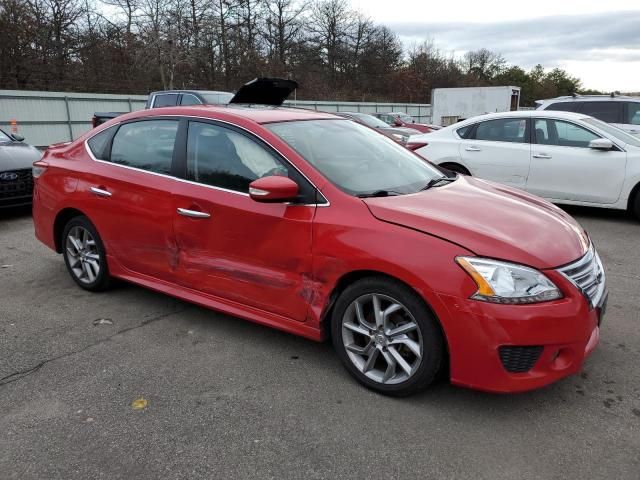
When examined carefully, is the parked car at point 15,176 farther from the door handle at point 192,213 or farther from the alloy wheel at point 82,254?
the door handle at point 192,213

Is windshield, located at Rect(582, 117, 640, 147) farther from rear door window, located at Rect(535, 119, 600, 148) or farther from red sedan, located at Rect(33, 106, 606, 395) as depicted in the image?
red sedan, located at Rect(33, 106, 606, 395)

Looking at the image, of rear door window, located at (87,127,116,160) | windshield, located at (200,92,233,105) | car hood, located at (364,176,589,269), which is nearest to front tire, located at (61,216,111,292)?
rear door window, located at (87,127,116,160)

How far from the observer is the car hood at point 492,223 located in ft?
8.83

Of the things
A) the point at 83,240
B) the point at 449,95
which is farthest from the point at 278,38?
the point at 83,240

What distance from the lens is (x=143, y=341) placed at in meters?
3.74

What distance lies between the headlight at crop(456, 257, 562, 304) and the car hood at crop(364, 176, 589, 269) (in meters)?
0.05

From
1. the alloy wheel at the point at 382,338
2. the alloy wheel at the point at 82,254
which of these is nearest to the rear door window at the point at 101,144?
the alloy wheel at the point at 82,254

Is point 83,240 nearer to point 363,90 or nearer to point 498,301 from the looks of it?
point 498,301

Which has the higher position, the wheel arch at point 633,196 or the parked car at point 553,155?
the parked car at point 553,155

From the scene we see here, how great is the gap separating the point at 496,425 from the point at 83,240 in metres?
3.64

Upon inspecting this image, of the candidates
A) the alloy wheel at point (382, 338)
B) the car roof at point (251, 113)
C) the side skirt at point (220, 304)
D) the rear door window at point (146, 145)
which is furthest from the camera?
the rear door window at point (146, 145)

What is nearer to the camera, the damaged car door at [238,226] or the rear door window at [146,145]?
the damaged car door at [238,226]

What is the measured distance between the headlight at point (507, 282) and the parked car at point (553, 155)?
4391mm

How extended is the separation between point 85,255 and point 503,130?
6014 mm
